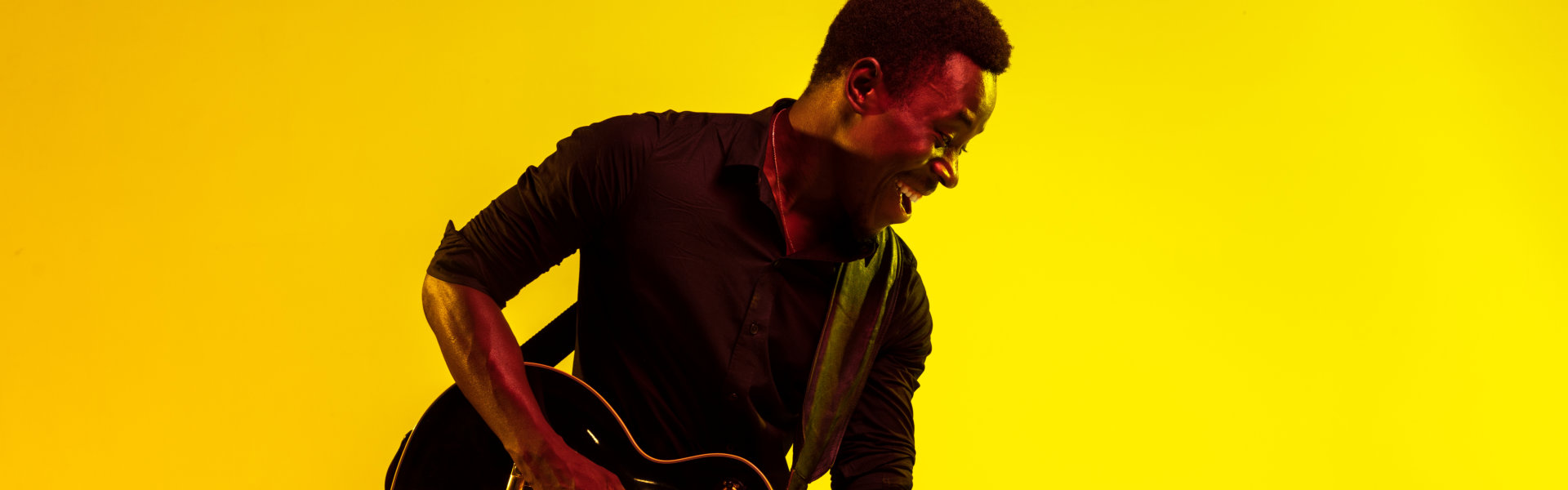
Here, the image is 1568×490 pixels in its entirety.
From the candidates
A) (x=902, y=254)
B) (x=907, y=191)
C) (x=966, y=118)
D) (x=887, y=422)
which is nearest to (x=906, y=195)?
(x=907, y=191)

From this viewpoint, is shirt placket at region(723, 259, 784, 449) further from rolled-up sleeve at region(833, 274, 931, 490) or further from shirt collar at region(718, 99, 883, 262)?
rolled-up sleeve at region(833, 274, 931, 490)

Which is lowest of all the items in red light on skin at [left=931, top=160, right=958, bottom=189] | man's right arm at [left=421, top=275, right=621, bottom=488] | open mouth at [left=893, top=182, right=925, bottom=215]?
man's right arm at [left=421, top=275, right=621, bottom=488]

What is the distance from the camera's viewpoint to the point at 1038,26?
2.23 metres

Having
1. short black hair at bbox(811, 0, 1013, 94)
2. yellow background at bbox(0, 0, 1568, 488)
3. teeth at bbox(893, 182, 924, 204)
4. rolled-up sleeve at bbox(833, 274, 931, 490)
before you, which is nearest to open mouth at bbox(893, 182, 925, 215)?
teeth at bbox(893, 182, 924, 204)

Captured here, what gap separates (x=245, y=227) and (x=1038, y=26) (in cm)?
146

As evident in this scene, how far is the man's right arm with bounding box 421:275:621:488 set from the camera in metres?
1.18

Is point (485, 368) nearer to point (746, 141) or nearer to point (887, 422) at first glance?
point (746, 141)

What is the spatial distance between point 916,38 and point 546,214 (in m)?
0.43

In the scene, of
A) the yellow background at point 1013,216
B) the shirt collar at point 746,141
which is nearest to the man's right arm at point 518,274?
the shirt collar at point 746,141

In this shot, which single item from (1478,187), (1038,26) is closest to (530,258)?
(1038,26)

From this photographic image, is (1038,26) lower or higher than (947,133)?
higher

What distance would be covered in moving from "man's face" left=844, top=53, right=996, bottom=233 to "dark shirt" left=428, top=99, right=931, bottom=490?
0.13 metres

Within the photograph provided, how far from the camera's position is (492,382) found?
1185 mm

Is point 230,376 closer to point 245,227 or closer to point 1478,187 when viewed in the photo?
point 245,227
